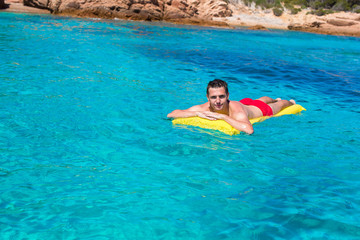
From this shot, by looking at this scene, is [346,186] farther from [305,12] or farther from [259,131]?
[305,12]

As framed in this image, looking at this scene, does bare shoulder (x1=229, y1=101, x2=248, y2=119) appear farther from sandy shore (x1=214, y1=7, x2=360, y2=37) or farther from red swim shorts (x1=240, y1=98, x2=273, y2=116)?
sandy shore (x1=214, y1=7, x2=360, y2=37)

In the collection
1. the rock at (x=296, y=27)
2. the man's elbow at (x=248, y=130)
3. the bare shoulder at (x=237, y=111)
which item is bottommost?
the man's elbow at (x=248, y=130)

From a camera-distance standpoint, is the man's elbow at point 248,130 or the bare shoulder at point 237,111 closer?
the man's elbow at point 248,130

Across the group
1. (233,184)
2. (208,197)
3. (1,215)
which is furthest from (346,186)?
(1,215)

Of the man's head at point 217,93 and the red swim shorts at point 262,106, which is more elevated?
the man's head at point 217,93

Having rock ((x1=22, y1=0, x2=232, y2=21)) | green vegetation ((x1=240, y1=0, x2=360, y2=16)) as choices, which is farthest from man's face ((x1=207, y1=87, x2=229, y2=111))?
green vegetation ((x1=240, y1=0, x2=360, y2=16))

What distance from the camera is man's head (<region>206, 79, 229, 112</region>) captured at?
5391 millimetres

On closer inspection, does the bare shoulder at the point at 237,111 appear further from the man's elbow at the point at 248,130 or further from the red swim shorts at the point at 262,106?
the red swim shorts at the point at 262,106

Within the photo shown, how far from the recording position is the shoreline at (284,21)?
31.9 meters

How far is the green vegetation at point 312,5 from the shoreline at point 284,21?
187cm

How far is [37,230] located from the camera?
2.88 metres

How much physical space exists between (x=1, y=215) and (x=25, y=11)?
90.9ft

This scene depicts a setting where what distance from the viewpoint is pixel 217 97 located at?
18.0 ft

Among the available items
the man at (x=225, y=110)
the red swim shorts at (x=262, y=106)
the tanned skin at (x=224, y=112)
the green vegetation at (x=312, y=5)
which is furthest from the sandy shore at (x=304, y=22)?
the tanned skin at (x=224, y=112)
